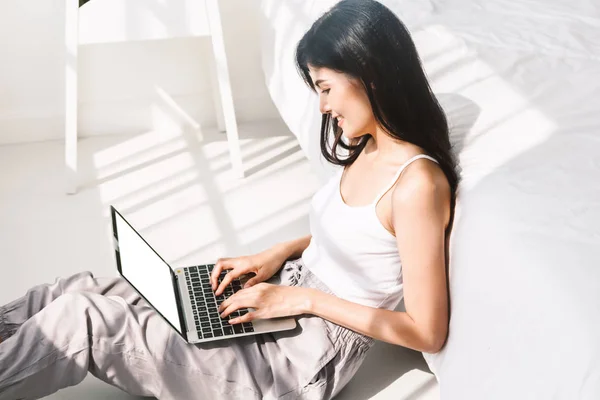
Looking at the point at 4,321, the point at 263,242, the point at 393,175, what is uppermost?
the point at 4,321

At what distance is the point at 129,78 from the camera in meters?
2.76

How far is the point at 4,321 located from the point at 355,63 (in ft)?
2.53

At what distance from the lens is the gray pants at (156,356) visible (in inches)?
55.5

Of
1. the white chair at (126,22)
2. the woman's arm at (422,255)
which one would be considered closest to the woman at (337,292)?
the woman's arm at (422,255)

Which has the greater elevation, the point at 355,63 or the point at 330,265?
the point at 355,63

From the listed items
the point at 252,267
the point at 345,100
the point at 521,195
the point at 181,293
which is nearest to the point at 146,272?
the point at 181,293

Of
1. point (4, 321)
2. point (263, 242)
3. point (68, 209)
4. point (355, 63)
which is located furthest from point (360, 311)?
point (68, 209)

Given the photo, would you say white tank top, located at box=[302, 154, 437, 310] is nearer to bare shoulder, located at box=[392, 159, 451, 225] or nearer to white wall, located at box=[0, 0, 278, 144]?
bare shoulder, located at box=[392, 159, 451, 225]

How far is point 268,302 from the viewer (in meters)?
1.49

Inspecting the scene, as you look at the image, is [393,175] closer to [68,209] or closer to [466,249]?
[466,249]

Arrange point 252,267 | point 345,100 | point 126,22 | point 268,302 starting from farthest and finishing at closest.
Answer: point 126,22, point 252,267, point 268,302, point 345,100

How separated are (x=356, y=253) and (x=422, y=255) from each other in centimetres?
18

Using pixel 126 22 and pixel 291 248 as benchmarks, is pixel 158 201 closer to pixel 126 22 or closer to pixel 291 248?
pixel 126 22

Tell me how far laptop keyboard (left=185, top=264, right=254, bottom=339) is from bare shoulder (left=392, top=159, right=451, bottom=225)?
0.36 m
